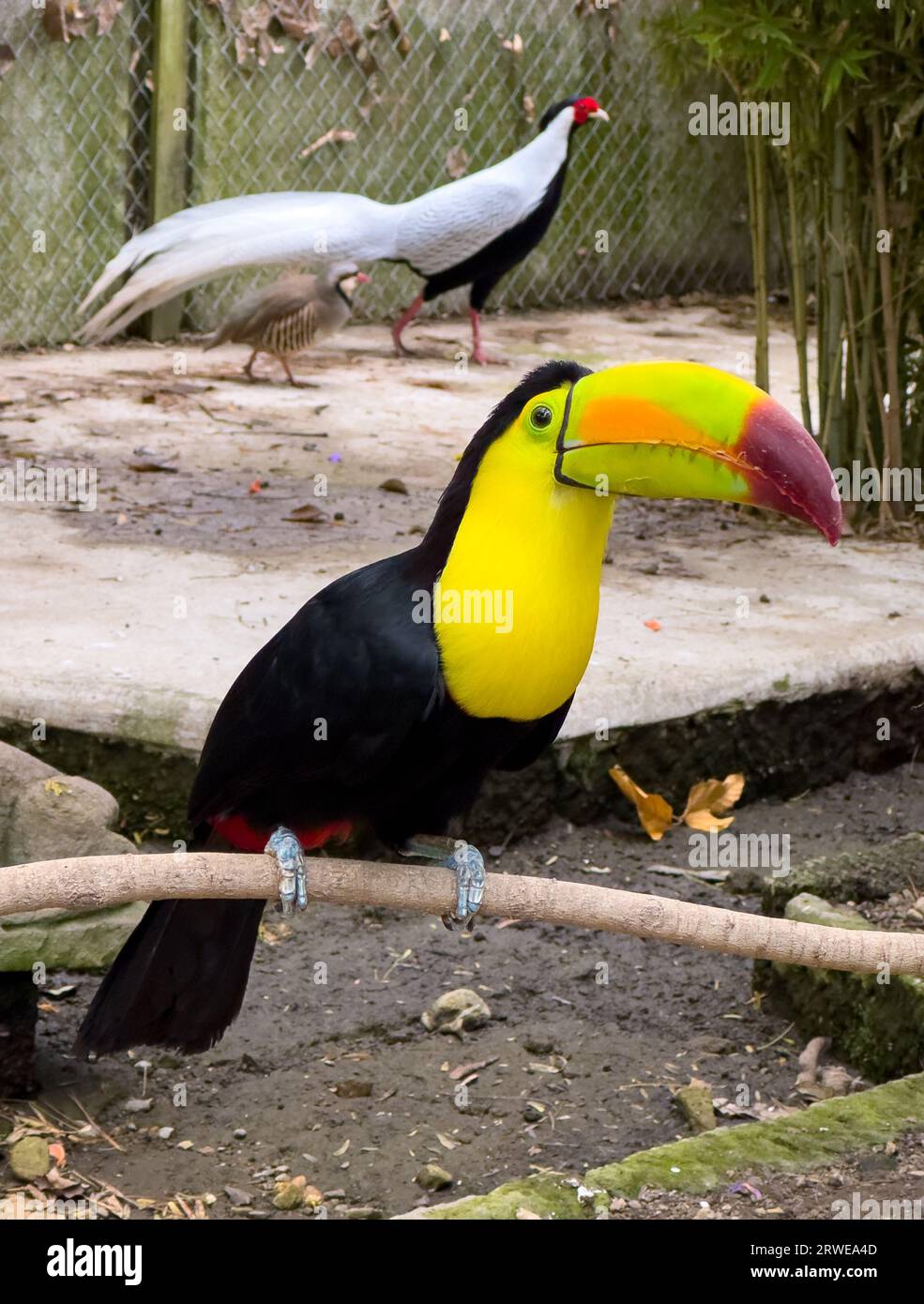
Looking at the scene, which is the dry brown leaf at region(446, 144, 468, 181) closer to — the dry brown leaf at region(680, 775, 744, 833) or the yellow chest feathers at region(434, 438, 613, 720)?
the dry brown leaf at region(680, 775, 744, 833)

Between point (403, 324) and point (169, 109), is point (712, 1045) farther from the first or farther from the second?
point (169, 109)

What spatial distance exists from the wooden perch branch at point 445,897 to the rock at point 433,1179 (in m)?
0.84

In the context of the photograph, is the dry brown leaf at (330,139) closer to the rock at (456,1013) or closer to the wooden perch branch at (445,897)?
the rock at (456,1013)

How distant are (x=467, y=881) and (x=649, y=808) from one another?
1.93m

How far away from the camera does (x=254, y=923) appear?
9.18 ft

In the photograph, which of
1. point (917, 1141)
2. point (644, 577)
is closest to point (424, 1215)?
point (917, 1141)

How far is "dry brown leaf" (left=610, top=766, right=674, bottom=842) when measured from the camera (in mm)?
4191

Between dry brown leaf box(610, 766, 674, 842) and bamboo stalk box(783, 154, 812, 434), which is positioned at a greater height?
bamboo stalk box(783, 154, 812, 434)

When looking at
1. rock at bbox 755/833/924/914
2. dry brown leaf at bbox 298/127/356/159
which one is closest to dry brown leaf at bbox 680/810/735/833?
rock at bbox 755/833/924/914

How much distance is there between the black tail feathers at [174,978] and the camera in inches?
107

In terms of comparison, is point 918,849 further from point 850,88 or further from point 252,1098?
point 850,88

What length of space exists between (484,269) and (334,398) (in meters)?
1.06

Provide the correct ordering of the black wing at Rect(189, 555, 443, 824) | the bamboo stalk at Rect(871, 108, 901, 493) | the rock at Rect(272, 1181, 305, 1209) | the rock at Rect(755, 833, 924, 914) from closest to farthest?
the black wing at Rect(189, 555, 443, 824) < the rock at Rect(272, 1181, 305, 1209) < the rock at Rect(755, 833, 924, 914) < the bamboo stalk at Rect(871, 108, 901, 493)

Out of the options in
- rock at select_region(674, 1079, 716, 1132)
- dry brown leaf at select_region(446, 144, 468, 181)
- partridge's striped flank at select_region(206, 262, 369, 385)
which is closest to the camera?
rock at select_region(674, 1079, 716, 1132)
